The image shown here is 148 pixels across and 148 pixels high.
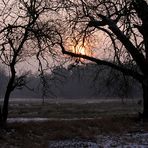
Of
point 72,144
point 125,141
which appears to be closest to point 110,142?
point 125,141

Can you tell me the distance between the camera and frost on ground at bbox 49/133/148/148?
1857cm

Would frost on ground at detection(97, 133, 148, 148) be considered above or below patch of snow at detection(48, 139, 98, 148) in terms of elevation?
above

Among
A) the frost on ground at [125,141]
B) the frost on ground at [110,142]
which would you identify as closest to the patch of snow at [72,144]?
the frost on ground at [110,142]

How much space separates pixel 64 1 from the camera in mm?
25016

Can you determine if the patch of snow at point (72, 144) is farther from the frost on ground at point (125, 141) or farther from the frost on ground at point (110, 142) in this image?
the frost on ground at point (125, 141)

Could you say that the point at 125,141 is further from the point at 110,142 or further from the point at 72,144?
the point at 72,144

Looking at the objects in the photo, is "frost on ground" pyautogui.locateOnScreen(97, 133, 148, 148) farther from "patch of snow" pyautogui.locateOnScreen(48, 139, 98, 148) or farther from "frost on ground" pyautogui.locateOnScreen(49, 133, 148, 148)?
"patch of snow" pyautogui.locateOnScreen(48, 139, 98, 148)

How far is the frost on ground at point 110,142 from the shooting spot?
18.6m

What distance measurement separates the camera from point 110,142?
19594 mm

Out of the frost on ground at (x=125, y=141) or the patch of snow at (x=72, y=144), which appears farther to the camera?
the patch of snow at (x=72, y=144)

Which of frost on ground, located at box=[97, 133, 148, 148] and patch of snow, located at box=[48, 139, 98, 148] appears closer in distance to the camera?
frost on ground, located at box=[97, 133, 148, 148]

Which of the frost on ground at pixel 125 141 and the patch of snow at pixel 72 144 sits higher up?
the frost on ground at pixel 125 141

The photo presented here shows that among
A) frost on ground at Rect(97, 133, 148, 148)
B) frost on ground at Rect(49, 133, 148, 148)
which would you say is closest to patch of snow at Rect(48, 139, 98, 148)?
frost on ground at Rect(49, 133, 148, 148)

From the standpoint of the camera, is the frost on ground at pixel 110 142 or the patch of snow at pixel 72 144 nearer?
the frost on ground at pixel 110 142
